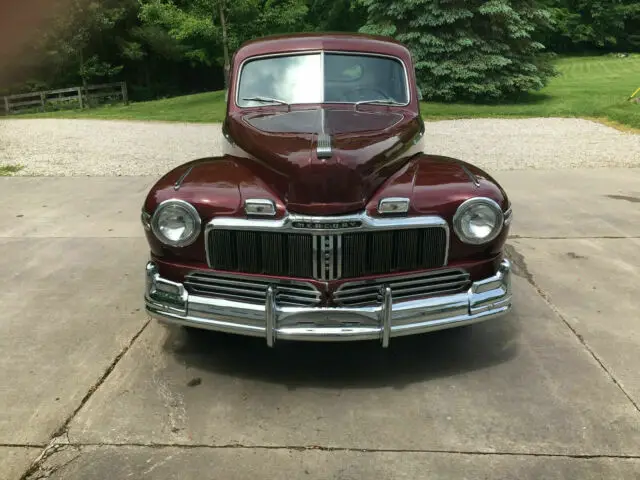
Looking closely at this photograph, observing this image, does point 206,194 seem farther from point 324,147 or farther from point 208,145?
point 208,145

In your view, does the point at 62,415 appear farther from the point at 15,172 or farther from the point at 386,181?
the point at 15,172

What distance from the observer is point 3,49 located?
1.99 m

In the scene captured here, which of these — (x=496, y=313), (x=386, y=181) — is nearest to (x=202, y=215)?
(x=386, y=181)

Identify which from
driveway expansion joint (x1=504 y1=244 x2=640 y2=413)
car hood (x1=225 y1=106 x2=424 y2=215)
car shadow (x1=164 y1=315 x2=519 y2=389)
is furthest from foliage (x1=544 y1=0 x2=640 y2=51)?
car shadow (x1=164 y1=315 x2=519 y2=389)

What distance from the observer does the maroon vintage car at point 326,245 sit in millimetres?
3098

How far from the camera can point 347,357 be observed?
3609mm

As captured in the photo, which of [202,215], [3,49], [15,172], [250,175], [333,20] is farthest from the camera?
[333,20]

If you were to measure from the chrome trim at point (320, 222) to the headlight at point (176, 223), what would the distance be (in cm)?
10

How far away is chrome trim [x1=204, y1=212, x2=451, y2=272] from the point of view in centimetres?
308

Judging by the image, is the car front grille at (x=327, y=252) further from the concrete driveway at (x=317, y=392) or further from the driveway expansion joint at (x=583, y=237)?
the driveway expansion joint at (x=583, y=237)

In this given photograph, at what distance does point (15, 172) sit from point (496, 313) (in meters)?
8.44

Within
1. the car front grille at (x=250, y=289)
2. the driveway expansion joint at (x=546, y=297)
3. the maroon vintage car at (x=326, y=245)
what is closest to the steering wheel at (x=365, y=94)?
the maroon vintage car at (x=326, y=245)

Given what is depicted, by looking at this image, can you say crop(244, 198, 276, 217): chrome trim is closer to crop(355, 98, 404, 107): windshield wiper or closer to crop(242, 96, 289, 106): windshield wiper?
crop(242, 96, 289, 106): windshield wiper

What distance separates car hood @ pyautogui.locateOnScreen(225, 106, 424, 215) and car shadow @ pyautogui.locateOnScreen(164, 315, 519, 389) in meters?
0.94
